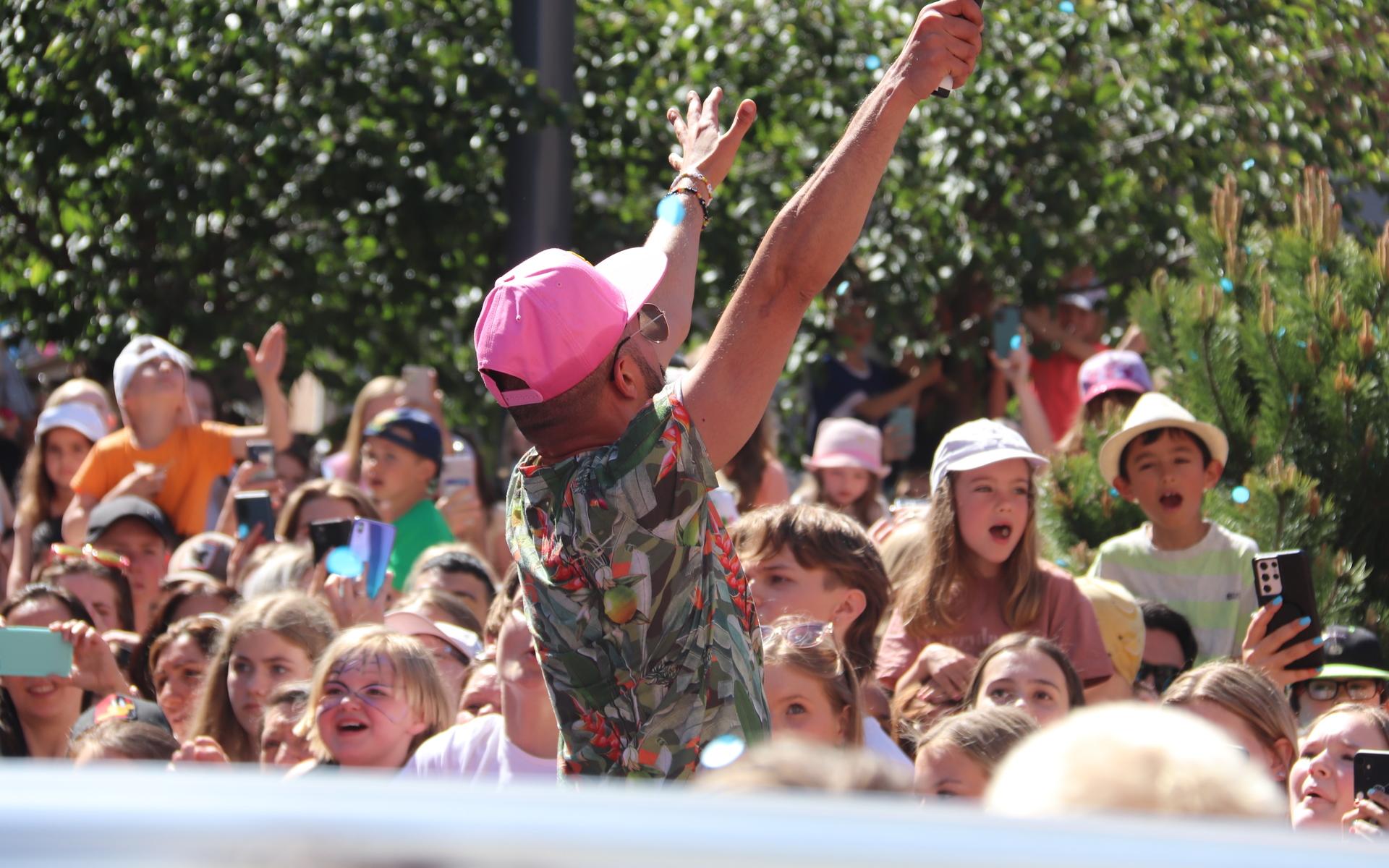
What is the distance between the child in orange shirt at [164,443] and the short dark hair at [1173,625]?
3439 millimetres

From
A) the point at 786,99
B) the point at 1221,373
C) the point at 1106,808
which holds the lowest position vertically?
the point at 1106,808

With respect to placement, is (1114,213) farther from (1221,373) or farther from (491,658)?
(491,658)

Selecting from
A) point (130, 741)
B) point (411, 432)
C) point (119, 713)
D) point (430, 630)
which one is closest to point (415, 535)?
point (411, 432)

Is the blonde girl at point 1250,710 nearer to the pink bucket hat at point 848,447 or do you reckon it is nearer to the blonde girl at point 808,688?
the blonde girl at point 808,688

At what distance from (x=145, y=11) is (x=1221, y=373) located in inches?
203

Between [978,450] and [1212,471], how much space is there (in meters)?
0.90

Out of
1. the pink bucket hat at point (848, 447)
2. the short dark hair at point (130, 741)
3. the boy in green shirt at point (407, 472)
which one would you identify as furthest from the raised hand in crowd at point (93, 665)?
the pink bucket hat at point (848, 447)

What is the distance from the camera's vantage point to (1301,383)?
5152 mm

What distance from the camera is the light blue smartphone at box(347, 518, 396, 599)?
16.6 feet

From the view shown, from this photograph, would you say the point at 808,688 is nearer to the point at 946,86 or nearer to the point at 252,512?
the point at 946,86

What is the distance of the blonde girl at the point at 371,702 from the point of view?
4051mm

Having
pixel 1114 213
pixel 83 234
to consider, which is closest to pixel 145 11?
pixel 83 234

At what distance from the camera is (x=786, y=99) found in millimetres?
8195

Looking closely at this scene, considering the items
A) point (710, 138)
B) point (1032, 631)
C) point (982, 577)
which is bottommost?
point (1032, 631)
